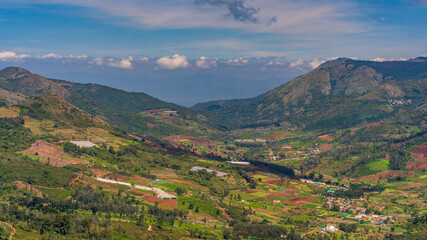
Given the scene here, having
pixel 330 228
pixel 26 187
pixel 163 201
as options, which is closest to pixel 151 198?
pixel 163 201

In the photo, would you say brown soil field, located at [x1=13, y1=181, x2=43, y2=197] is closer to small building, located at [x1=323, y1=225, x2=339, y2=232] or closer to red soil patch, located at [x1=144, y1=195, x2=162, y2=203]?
red soil patch, located at [x1=144, y1=195, x2=162, y2=203]

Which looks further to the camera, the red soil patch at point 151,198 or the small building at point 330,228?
the red soil patch at point 151,198

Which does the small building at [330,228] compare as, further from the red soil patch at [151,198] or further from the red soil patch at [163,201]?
the red soil patch at [151,198]

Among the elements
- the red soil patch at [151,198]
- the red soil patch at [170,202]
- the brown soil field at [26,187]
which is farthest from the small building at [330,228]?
the brown soil field at [26,187]

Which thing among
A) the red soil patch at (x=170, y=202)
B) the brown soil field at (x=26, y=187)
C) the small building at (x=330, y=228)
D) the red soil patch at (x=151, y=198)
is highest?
the brown soil field at (x=26, y=187)

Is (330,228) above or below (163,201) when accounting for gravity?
below

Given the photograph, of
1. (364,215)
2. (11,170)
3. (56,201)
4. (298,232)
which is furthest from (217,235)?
(11,170)

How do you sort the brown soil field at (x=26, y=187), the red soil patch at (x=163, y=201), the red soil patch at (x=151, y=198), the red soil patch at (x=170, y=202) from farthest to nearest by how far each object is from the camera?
the red soil patch at (x=151, y=198) → the red soil patch at (x=163, y=201) → the red soil patch at (x=170, y=202) → the brown soil field at (x=26, y=187)

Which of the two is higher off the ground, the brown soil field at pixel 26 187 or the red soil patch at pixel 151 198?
the brown soil field at pixel 26 187

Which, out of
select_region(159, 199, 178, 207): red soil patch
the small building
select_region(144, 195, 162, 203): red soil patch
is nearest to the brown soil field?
select_region(144, 195, 162, 203): red soil patch

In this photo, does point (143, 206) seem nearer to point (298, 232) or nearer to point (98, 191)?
point (98, 191)

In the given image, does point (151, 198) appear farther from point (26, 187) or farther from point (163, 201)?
point (26, 187)
